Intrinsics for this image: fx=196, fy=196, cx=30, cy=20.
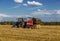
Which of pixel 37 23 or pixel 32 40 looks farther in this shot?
pixel 37 23

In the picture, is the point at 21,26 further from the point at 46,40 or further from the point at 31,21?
the point at 46,40

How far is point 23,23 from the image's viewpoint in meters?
31.2

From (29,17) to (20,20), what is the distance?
165cm

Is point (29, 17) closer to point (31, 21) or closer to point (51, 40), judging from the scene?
point (31, 21)

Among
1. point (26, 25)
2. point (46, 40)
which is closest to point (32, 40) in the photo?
point (46, 40)

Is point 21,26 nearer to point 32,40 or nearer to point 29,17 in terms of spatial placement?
point 29,17

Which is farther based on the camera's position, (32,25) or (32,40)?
(32,25)

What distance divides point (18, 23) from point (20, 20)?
2.00 feet

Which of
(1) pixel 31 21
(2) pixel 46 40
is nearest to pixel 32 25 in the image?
(1) pixel 31 21

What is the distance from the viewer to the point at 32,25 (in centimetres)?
3078

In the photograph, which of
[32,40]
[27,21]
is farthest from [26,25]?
[32,40]

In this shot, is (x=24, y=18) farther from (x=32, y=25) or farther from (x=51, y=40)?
(x=51, y=40)

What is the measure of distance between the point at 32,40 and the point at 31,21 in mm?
16397

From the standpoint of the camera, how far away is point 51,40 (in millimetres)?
14469
